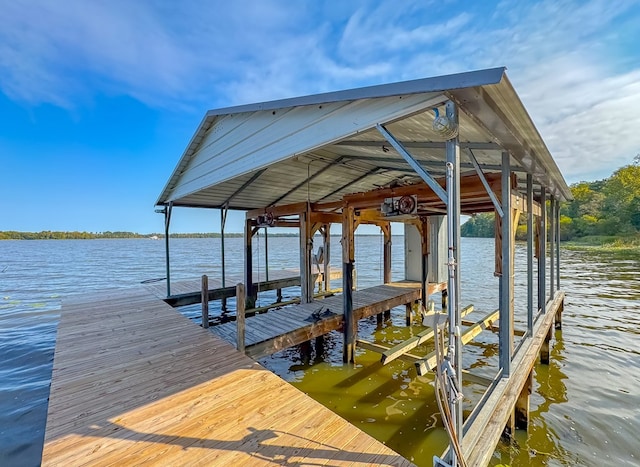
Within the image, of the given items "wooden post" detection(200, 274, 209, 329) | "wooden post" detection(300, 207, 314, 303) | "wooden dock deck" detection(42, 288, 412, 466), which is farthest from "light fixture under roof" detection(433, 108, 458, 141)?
"wooden post" detection(200, 274, 209, 329)

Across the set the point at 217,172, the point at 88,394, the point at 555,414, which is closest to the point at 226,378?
the point at 88,394

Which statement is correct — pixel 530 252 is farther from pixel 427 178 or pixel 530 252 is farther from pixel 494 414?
pixel 427 178

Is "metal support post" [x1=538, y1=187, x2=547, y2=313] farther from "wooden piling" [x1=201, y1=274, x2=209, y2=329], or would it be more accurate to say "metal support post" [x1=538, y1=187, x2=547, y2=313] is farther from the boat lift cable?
"wooden piling" [x1=201, y1=274, x2=209, y2=329]

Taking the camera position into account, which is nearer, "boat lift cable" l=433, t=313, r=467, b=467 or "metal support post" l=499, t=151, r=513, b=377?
"boat lift cable" l=433, t=313, r=467, b=467

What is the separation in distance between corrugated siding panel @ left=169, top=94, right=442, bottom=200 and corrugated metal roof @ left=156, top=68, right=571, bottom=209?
0.5 inches

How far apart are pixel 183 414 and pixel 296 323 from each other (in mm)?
2975

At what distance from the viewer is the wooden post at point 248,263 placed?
380 inches

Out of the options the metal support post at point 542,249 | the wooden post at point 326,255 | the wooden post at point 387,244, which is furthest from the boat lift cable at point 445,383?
the wooden post at point 326,255

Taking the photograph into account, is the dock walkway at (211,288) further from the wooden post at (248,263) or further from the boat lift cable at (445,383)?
the boat lift cable at (445,383)

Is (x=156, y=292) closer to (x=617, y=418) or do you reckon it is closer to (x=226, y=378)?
(x=226, y=378)

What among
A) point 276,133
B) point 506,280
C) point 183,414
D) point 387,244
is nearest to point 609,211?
point 387,244

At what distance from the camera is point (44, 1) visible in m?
5.66

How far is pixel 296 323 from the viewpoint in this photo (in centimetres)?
572

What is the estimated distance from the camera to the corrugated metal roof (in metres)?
2.49
